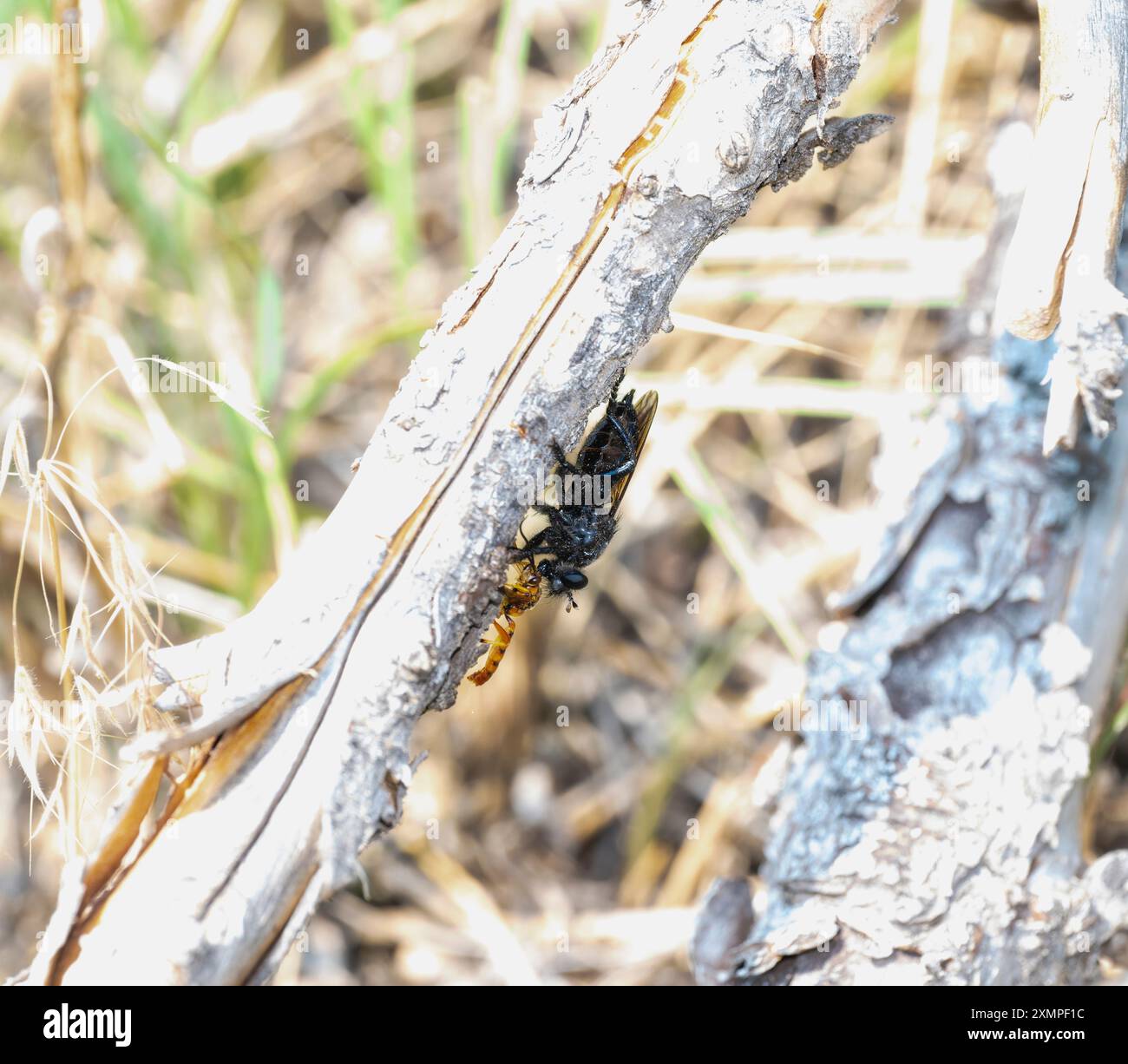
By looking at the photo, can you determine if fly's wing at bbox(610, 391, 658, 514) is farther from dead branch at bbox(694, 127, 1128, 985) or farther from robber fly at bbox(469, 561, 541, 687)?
dead branch at bbox(694, 127, 1128, 985)

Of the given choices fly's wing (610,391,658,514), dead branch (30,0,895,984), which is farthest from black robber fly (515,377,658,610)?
dead branch (30,0,895,984)

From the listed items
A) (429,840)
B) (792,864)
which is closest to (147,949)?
(792,864)

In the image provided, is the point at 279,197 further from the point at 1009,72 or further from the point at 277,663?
the point at 277,663

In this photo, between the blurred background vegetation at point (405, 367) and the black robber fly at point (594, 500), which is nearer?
the black robber fly at point (594, 500)

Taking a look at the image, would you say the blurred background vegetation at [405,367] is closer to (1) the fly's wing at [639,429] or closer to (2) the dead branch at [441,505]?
(1) the fly's wing at [639,429]

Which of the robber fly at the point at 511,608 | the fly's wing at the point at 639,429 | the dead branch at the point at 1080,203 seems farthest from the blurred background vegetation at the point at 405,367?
the dead branch at the point at 1080,203
